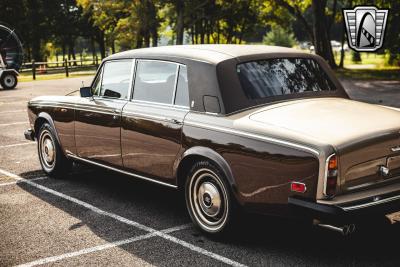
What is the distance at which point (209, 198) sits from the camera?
4.72 metres

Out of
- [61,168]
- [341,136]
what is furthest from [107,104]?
[341,136]

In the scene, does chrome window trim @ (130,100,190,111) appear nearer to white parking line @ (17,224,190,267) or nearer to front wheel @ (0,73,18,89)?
white parking line @ (17,224,190,267)

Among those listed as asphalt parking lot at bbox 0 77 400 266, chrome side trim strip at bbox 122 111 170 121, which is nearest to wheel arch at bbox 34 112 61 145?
asphalt parking lot at bbox 0 77 400 266

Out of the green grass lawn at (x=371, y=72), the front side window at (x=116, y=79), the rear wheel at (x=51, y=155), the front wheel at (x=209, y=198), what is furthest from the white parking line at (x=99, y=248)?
the green grass lawn at (x=371, y=72)

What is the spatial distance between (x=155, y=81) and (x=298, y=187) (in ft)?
7.12

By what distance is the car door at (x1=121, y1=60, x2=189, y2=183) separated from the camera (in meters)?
5.00

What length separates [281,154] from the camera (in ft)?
13.0

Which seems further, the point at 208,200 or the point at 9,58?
the point at 9,58

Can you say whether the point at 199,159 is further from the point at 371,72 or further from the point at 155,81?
the point at 371,72

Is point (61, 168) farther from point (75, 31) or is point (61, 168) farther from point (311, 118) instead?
point (75, 31)

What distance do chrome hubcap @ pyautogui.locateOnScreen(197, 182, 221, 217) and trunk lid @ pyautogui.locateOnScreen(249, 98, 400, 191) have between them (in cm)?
79

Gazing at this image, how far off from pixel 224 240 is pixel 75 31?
5982 cm

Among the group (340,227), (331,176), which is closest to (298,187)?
(331,176)

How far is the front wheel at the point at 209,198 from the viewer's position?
4.53m
